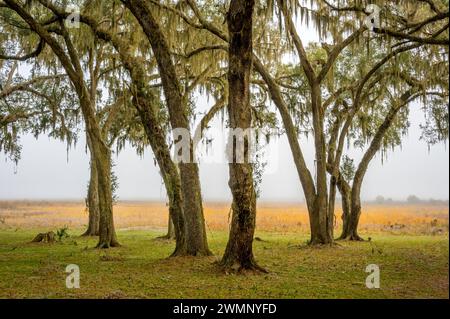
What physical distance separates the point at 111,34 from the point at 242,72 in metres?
5.27

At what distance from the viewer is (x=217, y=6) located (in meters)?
14.9

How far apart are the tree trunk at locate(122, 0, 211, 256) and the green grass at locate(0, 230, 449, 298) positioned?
0.63 meters

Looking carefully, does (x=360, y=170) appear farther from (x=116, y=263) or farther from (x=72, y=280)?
(x=72, y=280)

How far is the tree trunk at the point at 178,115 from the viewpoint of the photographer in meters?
10.7

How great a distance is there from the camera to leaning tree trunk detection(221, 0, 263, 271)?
8570 mm

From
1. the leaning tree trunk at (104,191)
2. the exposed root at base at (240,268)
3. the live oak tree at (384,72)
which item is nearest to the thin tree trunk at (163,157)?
the exposed root at base at (240,268)

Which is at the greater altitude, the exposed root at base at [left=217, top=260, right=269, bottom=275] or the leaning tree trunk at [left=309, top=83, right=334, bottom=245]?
the leaning tree trunk at [left=309, top=83, right=334, bottom=245]

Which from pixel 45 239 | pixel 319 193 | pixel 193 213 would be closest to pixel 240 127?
pixel 193 213

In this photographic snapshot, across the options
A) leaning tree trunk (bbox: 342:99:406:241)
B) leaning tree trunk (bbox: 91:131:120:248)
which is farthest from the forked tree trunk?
leaning tree trunk (bbox: 342:99:406:241)

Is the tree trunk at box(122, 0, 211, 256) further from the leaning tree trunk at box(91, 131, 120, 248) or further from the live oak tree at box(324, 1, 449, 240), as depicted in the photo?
the live oak tree at box(324, 1, 449, 240)

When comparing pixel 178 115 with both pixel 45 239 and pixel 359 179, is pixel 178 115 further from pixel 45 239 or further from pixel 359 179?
pixel 359 179

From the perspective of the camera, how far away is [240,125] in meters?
8.73
